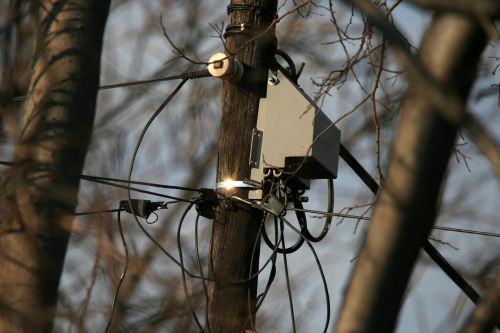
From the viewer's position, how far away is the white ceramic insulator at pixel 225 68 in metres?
5.39

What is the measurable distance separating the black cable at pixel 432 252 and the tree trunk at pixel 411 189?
311 centimetres

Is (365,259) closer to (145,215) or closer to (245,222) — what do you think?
(245,222)

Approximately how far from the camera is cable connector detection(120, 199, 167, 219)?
5.62 meters

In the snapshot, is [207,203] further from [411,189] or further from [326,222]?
[411,189]

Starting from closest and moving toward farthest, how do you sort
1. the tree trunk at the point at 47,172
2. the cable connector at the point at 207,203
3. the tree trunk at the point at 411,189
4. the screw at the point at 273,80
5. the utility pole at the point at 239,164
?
the tree trunk at the point at 411,189 < the tree trunk at the point at 47,172 < the utility pole at the point at 239,164 < the cable connector at the point at 207,203 < the screw at the point at 273,80

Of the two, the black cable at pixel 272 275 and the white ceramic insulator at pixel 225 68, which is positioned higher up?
the white ceramic insulator at pixel 225 68

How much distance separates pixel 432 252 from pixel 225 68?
1.72 m

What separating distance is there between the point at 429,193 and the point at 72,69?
2540mm

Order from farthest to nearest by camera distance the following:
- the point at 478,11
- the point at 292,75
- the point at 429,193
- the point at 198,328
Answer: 1. the point at 292,75
2. the point at 198,328
3. the point at 429,193
4. the point at 478,11

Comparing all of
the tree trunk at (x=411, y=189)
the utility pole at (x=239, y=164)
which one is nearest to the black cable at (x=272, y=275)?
the utility pole at (x=239, y=164)

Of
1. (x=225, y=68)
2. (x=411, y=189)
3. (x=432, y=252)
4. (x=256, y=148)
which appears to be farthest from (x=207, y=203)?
(x=411, y=189)

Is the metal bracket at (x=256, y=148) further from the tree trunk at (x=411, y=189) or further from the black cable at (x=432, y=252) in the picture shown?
the tree trunk at (x=411, y=189)

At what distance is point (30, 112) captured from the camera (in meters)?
4.56

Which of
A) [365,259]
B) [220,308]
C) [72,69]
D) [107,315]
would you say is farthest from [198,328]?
[365,259]
